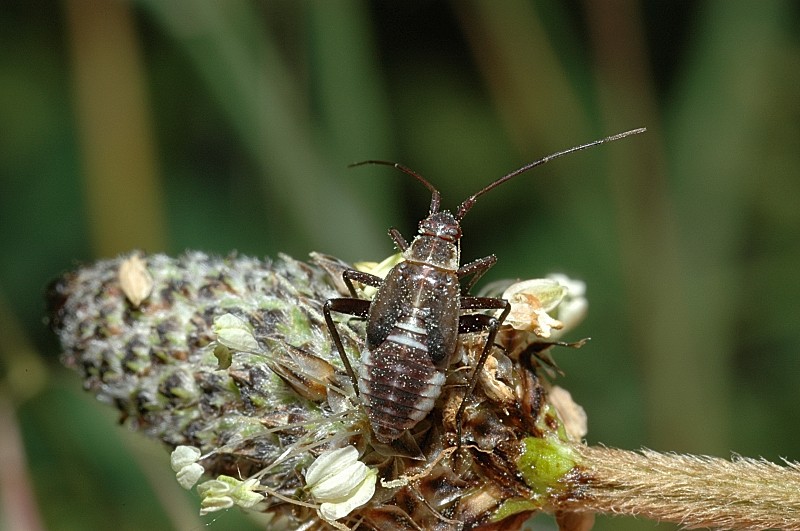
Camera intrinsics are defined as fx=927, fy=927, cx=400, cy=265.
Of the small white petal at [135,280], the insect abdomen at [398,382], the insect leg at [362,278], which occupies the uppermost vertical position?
the small white petal at [135,280]

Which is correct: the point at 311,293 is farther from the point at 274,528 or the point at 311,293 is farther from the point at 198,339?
the point at 274,528

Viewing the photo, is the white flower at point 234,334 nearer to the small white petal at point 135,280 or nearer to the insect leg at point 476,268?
the small white petal at point 135,280

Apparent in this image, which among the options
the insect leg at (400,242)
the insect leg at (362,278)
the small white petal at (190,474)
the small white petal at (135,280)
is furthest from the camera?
the small white petal at (135,280)

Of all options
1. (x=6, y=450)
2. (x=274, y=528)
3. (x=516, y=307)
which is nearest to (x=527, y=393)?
(x=516, y=307)

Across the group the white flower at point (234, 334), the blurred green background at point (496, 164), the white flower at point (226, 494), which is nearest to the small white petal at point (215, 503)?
the white flower at point (226, 494)

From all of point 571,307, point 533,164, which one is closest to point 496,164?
point 571,307

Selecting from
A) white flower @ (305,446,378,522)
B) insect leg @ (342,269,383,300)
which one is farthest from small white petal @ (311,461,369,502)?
insect leg @ (342,269,383,300)

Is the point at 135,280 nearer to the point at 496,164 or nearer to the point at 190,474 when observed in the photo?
Result: the point at 190,474
